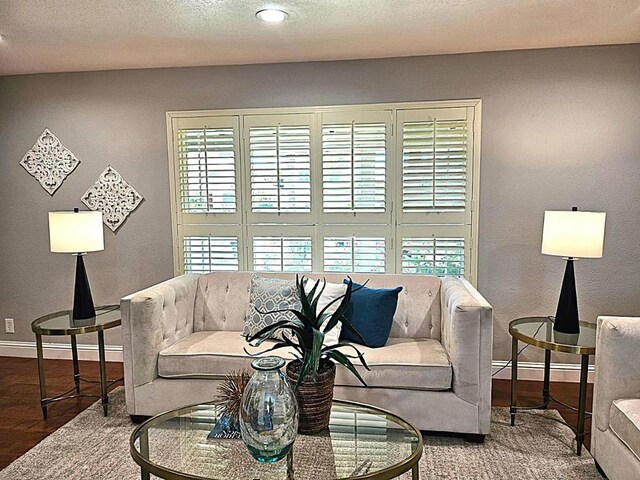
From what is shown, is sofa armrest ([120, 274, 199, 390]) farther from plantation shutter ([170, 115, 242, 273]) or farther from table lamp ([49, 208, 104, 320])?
plantation shutter ([170, 115, 242, 273])

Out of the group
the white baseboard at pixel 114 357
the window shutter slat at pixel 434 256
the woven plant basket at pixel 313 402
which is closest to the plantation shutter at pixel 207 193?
the white baseboard at pixel 114 357

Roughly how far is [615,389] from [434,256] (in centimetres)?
161

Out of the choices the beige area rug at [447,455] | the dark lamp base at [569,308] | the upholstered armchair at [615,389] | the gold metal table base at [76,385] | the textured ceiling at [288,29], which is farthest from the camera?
the gold metal table base at [76,385]

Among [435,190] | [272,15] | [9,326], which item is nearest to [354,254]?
[435,190]

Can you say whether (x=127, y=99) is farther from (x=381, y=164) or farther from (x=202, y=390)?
(x=202, y=390)

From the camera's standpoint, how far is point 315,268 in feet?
13.1

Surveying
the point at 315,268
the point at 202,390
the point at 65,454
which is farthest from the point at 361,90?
the point at 65,454

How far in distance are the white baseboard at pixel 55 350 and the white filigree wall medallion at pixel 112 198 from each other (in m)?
0.99

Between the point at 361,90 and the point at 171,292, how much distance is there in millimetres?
1910

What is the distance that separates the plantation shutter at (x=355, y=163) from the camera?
12.5 feet

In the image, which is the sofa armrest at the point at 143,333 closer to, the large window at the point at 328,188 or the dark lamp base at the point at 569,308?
the large window at the point at 328,188

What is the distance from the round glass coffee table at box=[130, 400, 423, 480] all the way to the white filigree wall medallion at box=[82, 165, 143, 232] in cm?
222

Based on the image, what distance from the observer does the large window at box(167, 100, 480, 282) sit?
149 inches

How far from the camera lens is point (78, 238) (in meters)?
3.38
